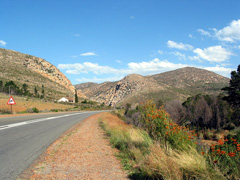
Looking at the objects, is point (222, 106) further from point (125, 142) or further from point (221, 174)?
point (221, 174)

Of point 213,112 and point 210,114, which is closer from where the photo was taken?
point 210,114

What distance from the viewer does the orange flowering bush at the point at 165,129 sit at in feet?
19.9

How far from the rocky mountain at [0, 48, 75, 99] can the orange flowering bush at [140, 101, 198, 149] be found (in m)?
74.2

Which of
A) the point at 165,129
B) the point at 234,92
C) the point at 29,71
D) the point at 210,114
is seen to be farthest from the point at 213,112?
the point at 29,71

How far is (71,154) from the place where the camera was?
7031mm

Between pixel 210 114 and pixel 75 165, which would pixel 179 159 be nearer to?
pixel 75 165

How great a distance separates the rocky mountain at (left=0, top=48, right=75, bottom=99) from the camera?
8050 centimetres

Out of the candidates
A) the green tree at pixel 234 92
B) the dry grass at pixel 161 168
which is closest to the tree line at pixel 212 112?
the green tree at pixel 234 92

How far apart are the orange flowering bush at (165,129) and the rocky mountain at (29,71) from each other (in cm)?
7423

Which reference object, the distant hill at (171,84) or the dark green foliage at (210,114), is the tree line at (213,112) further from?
the distant hill at (171,84)

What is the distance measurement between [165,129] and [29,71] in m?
98.4

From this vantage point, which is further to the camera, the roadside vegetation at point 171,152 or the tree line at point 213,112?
the tree line at point 213,112

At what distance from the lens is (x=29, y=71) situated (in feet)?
313

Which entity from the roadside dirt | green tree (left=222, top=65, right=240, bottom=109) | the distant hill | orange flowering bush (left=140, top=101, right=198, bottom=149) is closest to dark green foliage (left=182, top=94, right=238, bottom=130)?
green tree (left=222, top=65, right=240, bottom=109)
